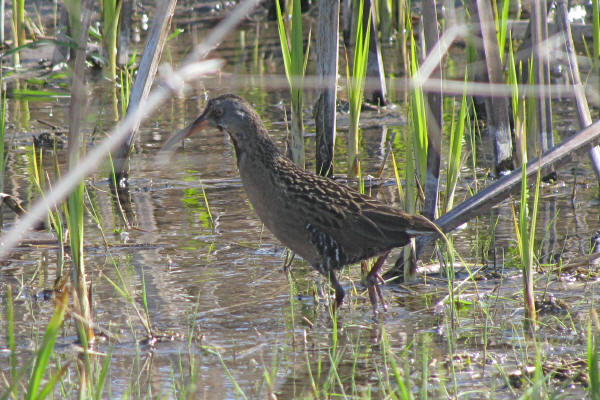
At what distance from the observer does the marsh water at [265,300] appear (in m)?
3.17

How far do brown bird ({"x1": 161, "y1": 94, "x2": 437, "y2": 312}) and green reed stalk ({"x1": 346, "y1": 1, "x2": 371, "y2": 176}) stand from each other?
2.29ft

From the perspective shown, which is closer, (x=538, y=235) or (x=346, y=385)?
(x=346, y=385)

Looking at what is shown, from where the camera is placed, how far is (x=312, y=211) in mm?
3965

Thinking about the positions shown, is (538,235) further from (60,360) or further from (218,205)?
(60,360)

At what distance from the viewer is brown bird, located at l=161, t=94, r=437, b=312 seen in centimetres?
392

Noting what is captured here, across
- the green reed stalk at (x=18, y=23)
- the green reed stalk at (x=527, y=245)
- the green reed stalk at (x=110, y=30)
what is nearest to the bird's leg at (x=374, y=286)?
the green reed stalk at (x=527, y=245)

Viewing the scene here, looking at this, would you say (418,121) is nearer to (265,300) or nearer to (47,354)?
(265,300)

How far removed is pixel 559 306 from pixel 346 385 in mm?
1093

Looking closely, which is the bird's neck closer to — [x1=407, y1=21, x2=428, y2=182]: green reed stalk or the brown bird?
the brown bird

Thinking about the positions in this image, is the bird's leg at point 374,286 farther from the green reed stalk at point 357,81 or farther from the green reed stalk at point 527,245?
the green reed stalk at point 357,81

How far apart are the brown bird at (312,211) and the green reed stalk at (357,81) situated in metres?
0.70

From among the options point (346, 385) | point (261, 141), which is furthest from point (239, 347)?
point (261, 141)

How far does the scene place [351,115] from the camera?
5.08 meters

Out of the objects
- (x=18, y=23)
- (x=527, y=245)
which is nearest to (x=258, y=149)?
(x=527, y=245)
